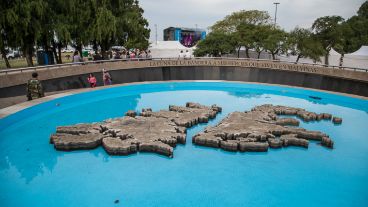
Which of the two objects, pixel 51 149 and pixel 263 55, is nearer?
pixel 51 149

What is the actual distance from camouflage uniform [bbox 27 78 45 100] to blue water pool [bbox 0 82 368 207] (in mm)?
1453

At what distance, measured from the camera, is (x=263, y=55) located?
39156 millimetres

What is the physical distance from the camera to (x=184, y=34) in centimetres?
6919

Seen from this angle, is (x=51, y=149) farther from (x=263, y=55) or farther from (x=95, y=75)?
(x=263, y=55)

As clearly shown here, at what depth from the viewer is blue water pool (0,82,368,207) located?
25.7 ft

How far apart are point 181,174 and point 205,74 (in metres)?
17.2

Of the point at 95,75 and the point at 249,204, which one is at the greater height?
the point at 95,75

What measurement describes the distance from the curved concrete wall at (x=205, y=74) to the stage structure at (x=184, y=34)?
42.6m

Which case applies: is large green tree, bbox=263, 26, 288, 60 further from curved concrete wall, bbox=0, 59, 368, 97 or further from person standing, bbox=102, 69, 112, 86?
person standing, bbox=102, 69, 112, 86

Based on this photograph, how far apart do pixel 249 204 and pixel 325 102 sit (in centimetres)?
1447

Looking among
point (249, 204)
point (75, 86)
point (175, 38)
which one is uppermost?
point (175, 38)

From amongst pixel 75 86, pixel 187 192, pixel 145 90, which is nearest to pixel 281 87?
pixel 145 90

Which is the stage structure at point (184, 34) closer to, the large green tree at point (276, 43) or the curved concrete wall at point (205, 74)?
the large green tree at point (276, 43)

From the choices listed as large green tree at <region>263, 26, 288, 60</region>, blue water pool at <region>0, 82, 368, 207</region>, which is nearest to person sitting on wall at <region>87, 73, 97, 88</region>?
blue water pool at <region>0, 82, 368, 207</region>
